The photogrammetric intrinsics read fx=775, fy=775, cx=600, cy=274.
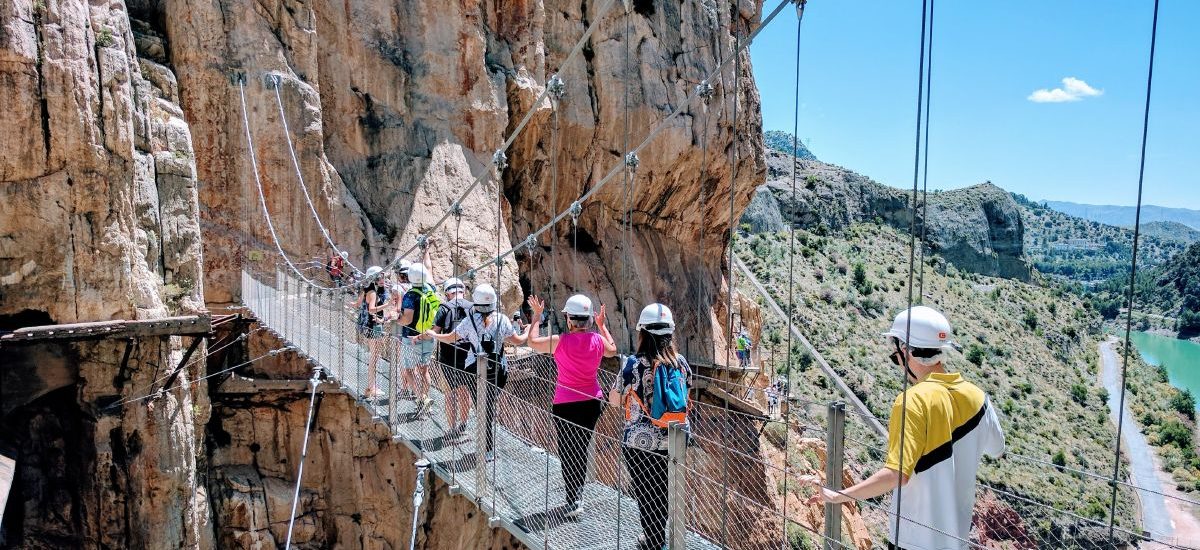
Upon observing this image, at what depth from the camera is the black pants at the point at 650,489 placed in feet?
9.32

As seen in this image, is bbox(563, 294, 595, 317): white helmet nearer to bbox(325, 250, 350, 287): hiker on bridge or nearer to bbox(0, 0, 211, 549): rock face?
bbox(0, 0, 211, 549): rock face

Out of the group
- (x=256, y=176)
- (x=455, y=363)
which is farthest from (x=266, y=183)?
(x=455, y=363)

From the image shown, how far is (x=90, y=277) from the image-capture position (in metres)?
5.80

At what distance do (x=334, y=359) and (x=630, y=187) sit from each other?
7292 mm

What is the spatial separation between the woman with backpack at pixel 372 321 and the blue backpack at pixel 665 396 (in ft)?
8.92

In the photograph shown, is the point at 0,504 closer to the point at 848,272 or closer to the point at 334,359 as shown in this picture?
the point at 334,359

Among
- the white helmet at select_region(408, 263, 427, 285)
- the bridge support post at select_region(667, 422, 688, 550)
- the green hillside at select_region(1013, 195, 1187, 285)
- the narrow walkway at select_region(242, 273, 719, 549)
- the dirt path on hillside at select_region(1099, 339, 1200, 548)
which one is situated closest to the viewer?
the bridge support post at select_region(667, 422, 688, 550)

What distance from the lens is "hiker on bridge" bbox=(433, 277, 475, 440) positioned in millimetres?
4246

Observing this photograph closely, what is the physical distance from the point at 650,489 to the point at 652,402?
1.15 feet

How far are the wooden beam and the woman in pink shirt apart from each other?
4.07m

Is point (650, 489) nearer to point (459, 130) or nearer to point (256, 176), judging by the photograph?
point (256, 176)

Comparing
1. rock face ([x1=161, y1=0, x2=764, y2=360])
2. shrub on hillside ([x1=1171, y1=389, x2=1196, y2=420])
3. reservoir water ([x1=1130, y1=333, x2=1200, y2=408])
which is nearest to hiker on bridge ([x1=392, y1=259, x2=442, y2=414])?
rock face ([x1=161, y1=0, x2=764, y2=360])

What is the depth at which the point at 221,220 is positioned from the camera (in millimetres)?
8023

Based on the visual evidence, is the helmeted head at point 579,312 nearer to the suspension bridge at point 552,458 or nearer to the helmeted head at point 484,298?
the suspension bridge at point 552,458
